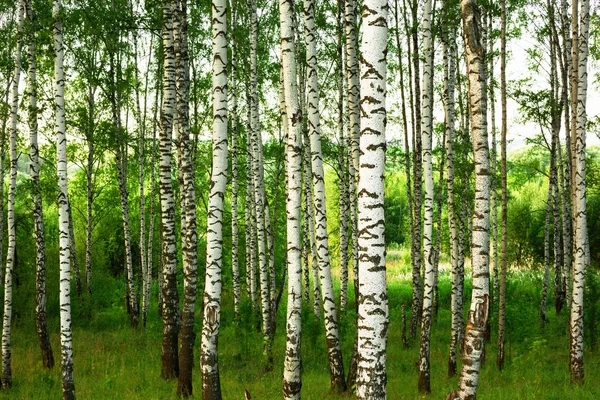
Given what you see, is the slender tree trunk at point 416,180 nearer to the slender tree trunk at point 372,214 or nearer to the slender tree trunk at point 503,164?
the slender tree trunk at point 503,164

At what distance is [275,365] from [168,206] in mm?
4926

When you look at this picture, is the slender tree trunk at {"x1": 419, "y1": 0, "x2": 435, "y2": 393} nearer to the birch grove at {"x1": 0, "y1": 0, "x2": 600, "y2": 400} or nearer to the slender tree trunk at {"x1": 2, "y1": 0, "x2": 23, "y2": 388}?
the birch grove at {"x1": 0, "y1": 0, "x2": 600, "y2": 400}

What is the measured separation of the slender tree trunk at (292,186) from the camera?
7.10 metres

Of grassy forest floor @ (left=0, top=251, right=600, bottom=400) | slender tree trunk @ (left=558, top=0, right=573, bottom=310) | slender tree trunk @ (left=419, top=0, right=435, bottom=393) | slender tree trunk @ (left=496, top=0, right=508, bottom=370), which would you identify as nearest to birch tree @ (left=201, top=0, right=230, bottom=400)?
grassy forest floor @ (left=0, top=251, right=600, bottom=400)

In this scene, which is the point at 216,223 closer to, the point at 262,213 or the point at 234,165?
the point at 262,213

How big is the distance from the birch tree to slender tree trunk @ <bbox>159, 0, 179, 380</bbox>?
Answer: 8.37 feet

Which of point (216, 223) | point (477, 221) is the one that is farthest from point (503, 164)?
point (216, 223)

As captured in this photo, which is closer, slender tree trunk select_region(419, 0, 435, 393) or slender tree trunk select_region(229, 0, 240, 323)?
slender tree trunk select_region(419, 0, 435, 393)

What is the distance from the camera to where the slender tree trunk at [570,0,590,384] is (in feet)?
32.3

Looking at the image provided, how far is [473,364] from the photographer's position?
571 cm

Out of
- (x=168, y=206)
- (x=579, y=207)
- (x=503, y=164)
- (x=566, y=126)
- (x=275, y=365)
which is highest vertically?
(x=566, y=126)

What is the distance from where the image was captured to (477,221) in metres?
5.84

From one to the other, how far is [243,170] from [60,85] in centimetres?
1260

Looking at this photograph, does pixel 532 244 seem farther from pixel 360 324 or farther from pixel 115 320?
pixel 360 324
